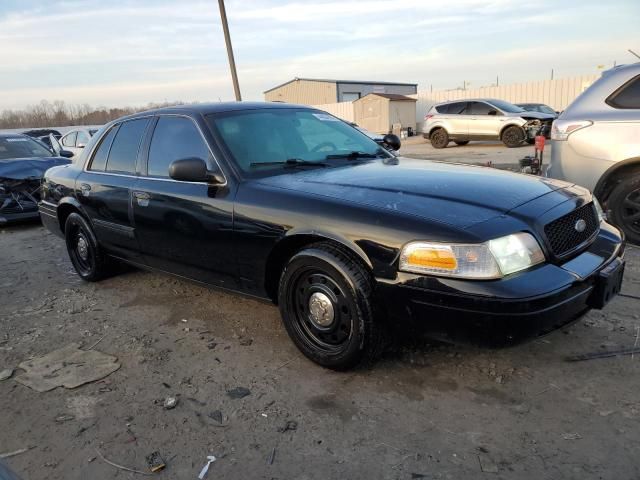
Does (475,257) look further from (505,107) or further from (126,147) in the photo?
(505,107)

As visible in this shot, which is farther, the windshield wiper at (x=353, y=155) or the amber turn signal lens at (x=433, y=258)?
the windshield wiper at (x=353, y=155)

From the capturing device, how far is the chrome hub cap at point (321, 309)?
294cm

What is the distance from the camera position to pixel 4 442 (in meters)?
2.60

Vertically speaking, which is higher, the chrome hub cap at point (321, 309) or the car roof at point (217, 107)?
the car roof at point (217, 107)

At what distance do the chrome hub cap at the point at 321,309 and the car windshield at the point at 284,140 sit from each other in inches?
38.4

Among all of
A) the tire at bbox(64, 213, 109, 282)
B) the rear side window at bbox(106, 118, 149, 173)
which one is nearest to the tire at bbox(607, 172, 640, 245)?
the rear side window at bbox(106, 118, 149, 173)

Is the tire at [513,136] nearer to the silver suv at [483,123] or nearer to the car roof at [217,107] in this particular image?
the silver suv at [483,123]

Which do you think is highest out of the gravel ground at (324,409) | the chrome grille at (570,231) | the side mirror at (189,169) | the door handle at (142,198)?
the side mirror at (189,169)

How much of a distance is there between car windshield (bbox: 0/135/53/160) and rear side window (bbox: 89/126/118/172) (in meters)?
5.05

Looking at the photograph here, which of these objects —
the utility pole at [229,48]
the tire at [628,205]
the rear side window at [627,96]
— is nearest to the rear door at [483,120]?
the utility pole at [229,48]

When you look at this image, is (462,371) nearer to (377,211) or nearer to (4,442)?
(377,211)

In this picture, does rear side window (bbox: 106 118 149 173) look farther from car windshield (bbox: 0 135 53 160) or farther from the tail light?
car windshield (bbox: 0 135 53 160)

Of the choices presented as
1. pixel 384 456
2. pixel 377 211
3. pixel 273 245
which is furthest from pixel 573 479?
pixel 273 245

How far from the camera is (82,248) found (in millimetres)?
5172
